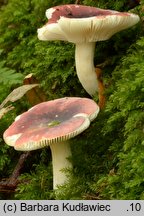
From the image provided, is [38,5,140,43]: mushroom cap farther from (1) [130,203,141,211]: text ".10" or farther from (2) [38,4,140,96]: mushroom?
(1) [130,203,141,211]: text ".10"

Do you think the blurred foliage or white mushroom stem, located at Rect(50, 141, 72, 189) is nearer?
the blurred foliage

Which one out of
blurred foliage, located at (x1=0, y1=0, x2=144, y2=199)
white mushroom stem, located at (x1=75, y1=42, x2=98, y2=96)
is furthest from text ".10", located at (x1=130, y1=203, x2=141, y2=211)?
white mushroom stem, located at (x1=75, y1=42, x2=98, y2=96)

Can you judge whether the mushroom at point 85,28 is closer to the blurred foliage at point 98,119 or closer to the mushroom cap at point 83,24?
the mushroom cap at point 83,24

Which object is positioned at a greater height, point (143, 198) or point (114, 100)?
point (114, 100)

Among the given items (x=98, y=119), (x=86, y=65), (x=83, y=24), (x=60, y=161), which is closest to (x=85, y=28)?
(x=83, y=24)

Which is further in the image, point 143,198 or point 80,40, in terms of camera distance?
point 80,40

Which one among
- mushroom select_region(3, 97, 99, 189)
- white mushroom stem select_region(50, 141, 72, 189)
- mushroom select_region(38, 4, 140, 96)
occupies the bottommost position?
white mushroom stem select_region(50, 141, 72, 189)

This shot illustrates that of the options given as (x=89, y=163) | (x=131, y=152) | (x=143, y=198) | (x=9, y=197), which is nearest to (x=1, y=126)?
(x=9, y=197)

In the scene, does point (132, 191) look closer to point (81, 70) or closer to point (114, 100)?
point (114, 100)
